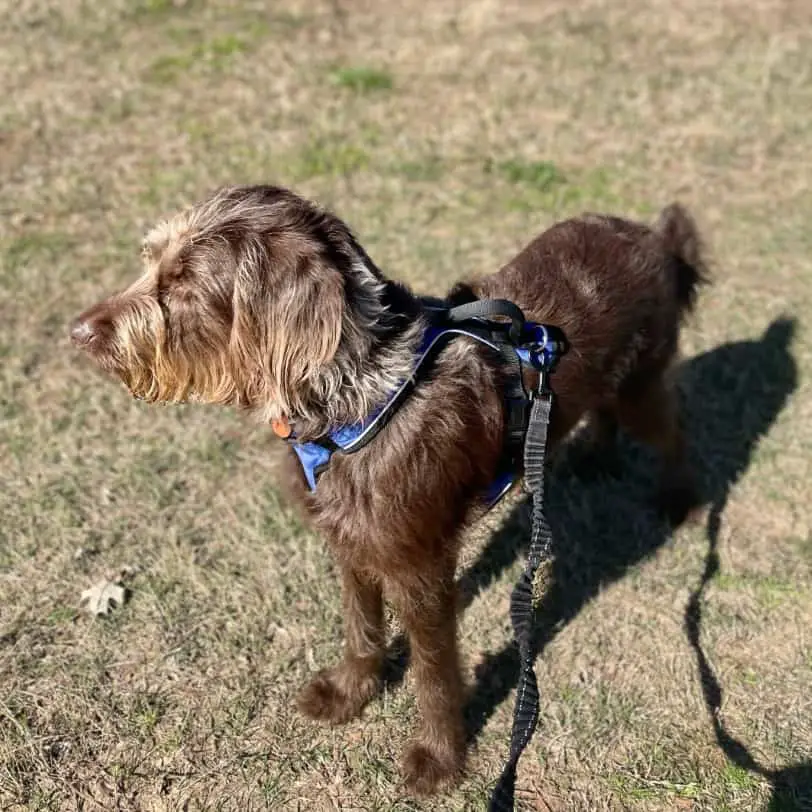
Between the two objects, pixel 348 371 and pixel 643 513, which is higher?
pixel 348 371

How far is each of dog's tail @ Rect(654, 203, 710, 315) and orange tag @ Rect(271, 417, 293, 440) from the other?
2.02 m

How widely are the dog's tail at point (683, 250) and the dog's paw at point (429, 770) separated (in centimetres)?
217

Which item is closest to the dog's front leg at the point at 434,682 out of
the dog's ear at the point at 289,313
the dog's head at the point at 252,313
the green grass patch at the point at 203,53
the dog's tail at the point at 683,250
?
the dog's head at the point at 252,313

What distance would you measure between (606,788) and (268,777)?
1221 millimetres

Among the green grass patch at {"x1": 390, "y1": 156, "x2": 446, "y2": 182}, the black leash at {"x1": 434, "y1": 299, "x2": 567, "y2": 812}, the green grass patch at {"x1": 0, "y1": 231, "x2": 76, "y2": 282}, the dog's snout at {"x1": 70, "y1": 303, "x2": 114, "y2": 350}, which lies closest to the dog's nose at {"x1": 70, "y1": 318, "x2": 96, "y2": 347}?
the dog's snout at {"x1": 70, "y1": 303, "x2": 114, "y2": 350}

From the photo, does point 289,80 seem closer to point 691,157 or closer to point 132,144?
point 132,144

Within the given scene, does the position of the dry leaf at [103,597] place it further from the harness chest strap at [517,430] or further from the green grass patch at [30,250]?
the green grass patch at [30,250]

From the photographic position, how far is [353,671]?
340 cm

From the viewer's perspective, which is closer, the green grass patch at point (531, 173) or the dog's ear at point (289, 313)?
the dog's ear at point (289, 313)

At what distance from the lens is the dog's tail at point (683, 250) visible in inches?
154

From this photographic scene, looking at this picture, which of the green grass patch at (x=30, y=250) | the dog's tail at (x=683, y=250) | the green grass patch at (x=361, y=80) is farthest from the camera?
the green grass patch at (x=361, y=80)

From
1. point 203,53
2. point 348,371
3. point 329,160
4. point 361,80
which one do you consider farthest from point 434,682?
point 203,53

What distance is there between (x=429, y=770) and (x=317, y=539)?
1.21 m

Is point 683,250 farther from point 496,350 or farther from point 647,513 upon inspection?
point 496,350
